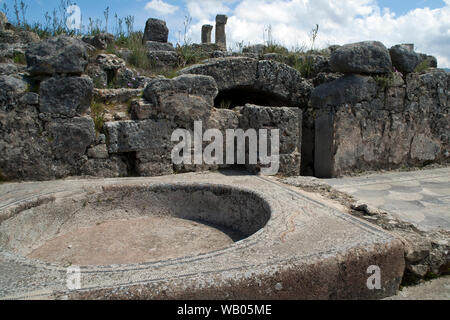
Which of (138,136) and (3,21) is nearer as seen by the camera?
(138,136)

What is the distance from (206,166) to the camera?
4.00 meters

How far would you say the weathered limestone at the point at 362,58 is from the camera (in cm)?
443

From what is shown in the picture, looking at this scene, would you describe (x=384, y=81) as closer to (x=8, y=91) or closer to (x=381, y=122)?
(x=381, y=122)

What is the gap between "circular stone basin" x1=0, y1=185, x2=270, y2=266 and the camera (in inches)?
96.7

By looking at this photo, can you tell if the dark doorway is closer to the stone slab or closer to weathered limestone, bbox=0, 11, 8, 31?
the stone slab

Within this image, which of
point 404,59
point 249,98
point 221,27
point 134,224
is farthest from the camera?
point 221,27

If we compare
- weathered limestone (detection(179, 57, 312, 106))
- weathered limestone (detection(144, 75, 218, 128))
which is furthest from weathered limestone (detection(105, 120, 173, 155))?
weathered limestone (detection(179, 57, 312, 106))

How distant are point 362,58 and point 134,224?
138 inches

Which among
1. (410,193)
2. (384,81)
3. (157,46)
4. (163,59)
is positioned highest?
(157,46)

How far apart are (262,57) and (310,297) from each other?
4541 millimetres

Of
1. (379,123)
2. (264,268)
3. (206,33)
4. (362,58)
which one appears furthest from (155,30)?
(264,268)

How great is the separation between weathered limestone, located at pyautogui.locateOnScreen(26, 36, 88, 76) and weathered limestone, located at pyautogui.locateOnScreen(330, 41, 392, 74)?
124 inches

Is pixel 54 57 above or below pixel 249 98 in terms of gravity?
above

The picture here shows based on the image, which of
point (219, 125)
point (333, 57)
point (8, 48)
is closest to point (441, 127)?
point (333, 57)
